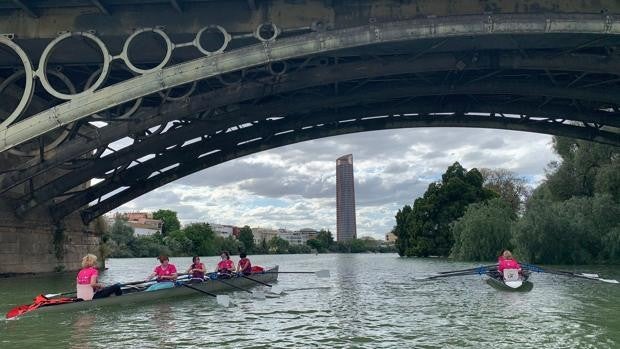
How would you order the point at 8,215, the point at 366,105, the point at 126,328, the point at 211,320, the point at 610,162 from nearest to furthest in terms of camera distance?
the point at 126,328, the point at 211,320, the point at 8,215, the point at 366,105, the point at 610,162

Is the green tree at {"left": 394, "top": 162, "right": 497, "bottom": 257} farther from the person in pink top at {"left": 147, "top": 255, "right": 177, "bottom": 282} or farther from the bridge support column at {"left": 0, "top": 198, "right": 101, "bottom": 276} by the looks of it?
the person in pink top at {"left": 147, "top": 255, "right": 177, "bottom": 282}

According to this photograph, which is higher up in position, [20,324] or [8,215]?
[8,215]

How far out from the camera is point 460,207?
5619 cm

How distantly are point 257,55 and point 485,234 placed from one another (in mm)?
28594

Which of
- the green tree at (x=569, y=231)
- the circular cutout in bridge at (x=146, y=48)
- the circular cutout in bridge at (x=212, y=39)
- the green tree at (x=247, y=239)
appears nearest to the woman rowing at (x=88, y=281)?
the circular cutout in bridge at (x=146, y=48)

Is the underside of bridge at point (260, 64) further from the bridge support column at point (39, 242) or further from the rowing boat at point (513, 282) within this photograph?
the rowing boat at point (513, 282)

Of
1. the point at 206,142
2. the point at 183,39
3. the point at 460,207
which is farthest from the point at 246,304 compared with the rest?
the point at 460,207

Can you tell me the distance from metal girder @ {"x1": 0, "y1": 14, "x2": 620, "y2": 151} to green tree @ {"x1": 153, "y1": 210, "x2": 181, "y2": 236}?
13359cm

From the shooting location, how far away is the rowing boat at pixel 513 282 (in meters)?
16.3

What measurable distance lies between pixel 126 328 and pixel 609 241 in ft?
90.2

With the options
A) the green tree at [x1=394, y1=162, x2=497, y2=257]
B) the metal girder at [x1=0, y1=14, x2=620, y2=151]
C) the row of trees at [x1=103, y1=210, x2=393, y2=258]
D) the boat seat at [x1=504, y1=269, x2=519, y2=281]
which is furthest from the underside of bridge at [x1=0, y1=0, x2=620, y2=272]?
the green tree at [x1=394, y1=162, x2=497, y2=257]

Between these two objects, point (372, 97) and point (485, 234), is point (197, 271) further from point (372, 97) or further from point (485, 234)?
point (485, 234)

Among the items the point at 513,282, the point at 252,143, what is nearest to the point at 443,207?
the point at 252,143

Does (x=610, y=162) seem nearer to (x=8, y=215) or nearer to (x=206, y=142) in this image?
(x=206, y=142)
